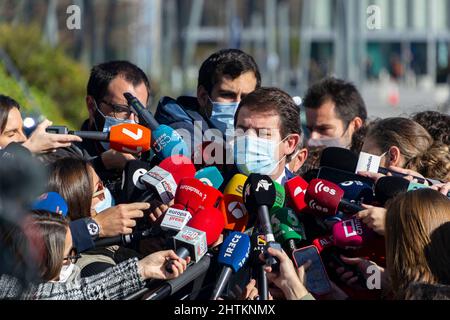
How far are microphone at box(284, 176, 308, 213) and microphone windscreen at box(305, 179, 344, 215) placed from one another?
18 centimetres

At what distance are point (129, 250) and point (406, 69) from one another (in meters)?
56.2

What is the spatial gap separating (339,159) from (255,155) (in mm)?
517

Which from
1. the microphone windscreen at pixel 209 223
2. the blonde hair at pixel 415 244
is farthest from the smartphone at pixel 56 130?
the blonde hair at pixel 415 244

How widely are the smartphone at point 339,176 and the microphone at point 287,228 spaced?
1.12 feet

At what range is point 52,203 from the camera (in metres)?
4.88

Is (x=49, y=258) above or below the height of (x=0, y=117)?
below

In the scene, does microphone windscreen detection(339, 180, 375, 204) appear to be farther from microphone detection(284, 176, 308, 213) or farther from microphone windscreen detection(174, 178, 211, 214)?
microphone windscreen detection(174, 178, 211, 214)

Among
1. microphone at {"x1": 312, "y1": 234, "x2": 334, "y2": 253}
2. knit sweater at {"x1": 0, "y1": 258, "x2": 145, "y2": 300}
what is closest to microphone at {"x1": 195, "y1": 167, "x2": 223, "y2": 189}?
microphone at {"x1": 312, "y1": 234, "x2": 334, "y2": 253}

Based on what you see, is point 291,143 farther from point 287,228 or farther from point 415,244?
point 415,244

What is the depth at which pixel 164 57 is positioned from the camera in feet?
118

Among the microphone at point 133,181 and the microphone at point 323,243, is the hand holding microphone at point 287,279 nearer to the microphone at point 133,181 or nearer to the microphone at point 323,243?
the microphone at point 323,243

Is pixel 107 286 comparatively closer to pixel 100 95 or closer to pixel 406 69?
pixel 100 95

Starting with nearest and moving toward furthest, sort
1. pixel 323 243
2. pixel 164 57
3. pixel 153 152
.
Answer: pixel 323 243 < pixel 153 152 < pixel 164 57
